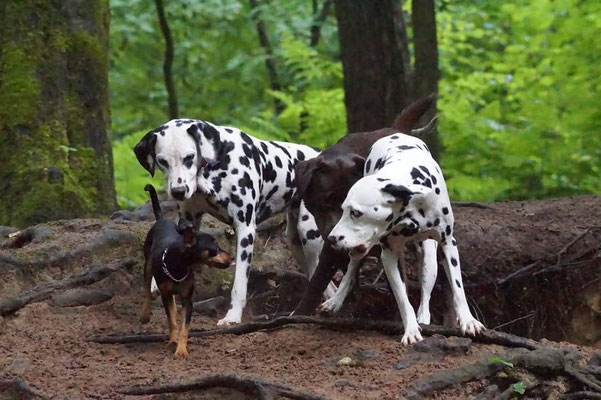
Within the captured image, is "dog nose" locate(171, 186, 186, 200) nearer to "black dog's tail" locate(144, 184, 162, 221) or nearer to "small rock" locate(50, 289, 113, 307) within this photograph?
"black dog's tail" locate(144, 184, 162, 221)

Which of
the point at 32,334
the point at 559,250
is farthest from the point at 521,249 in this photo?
the point at 32,334

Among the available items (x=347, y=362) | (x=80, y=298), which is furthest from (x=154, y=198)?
(x=347, y=362)

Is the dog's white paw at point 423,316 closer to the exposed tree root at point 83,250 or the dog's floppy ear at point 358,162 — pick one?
the dog's floppy ear at point 358,162

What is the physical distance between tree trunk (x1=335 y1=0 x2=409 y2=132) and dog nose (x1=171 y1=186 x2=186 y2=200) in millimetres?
4294

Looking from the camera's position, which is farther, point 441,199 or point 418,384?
point 441,199

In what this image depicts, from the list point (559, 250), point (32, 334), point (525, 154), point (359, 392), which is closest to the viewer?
point (359, 392)

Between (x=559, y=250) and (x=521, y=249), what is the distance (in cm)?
39

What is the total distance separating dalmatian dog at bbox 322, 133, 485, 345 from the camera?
6285 mm

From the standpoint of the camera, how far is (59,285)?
26.0ft

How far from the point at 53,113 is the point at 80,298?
3394 millimetres

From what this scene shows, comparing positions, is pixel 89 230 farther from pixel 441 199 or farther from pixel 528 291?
pixel 528 291

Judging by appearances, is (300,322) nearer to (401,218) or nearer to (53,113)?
(401,218)

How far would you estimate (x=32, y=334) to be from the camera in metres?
7.11

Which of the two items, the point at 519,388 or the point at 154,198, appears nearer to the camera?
the point at 519,388
